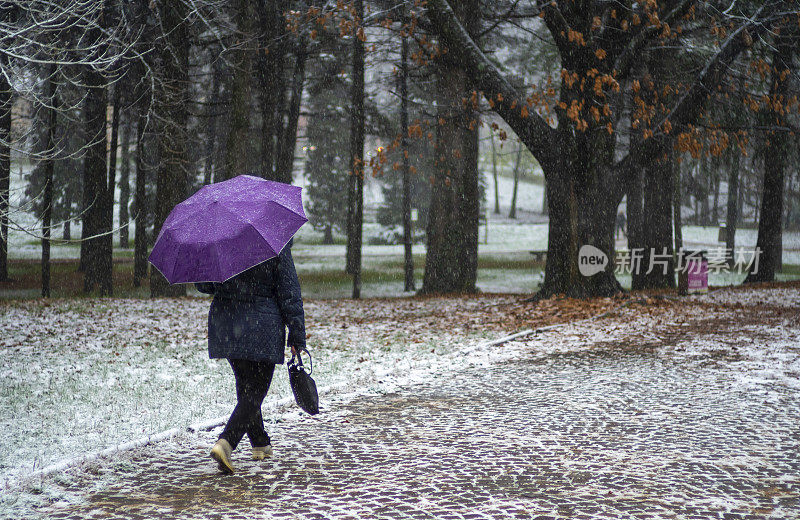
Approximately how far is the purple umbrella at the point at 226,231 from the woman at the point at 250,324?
23 centimetres

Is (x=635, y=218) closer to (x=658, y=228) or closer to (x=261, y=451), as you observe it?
(x=658, y=228)

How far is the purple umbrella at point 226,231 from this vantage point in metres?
4.60

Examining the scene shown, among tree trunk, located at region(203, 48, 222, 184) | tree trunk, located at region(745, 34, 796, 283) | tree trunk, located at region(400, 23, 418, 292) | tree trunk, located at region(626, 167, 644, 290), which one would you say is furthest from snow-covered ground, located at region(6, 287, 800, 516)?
tree trunk, located at region(203, 48, 222, 184)

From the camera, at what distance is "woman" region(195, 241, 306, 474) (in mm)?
4844

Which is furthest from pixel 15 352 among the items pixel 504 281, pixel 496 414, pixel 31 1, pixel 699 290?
pixel 504 281

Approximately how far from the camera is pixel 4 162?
15.0 m

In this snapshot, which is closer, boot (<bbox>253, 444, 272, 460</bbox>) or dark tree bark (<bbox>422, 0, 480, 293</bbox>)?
boot (<bbox>253, 444, 272, 460</bbox>)

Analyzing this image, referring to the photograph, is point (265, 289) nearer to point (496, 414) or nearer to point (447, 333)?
point (496, 414)

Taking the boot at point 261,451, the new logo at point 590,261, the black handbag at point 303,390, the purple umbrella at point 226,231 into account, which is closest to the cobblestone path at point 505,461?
the boot at point 261,451

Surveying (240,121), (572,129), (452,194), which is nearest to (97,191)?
(240,121)

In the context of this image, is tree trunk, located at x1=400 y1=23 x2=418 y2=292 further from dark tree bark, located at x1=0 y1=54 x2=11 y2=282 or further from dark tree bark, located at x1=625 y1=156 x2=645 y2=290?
dark tree bark, located at x1=0 y1=54 x2=11 y2=282

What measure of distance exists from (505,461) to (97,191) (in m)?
19.3

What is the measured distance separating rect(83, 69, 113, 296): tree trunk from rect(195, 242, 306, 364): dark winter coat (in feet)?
55.4

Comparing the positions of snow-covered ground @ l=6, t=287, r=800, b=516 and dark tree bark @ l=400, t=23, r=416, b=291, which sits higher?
dark tree bark @ l=400, t=23, r=416, b=291
